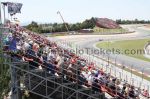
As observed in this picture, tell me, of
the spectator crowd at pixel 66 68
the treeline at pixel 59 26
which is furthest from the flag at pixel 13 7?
the treeline at pixel 59 26

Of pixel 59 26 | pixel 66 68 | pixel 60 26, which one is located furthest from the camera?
pixel 59 26

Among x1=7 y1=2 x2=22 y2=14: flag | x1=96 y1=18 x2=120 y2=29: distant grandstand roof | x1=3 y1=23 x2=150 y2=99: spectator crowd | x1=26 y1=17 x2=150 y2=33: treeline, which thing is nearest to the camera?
x1=3 y1=23 x2=150 y2=99: spectator crowd

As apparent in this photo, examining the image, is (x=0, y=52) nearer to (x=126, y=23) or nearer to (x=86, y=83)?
(x=86, y=83)

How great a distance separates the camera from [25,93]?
19.3 metres

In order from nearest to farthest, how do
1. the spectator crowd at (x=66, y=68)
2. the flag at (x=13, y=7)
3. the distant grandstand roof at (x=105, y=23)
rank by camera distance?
the spectator crowd at (x=66, y=68)
the flag at (x=13, y=7)
the distant grandstand roof at (x=105, y=23)

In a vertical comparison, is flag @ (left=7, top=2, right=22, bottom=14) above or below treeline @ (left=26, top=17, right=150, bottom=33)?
above

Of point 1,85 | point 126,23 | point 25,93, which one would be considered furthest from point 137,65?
point 126,23

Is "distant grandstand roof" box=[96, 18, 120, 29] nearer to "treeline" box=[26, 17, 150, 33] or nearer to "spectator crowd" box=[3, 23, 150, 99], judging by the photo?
"treeline" box=[26, 17, 150, 33]

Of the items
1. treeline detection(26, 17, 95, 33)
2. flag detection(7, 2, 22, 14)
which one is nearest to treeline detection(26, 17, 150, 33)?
treeline detection(26, 17, 95, 33)

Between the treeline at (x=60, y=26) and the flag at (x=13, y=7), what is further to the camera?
the treeline at (x=60, y=26)

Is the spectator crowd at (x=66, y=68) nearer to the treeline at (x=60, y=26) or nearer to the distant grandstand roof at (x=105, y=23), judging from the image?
the treeline at (x=60, y=26)

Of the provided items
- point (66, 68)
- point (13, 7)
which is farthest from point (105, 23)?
point (66, 68)

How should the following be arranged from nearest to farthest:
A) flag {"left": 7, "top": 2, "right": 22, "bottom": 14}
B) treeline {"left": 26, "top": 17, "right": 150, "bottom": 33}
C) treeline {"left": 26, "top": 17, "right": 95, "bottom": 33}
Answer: flag {"left": 7, "top": 2, "right": 22, "bottom": 14}, treeline {"left": 26, "top": 17, "right": 150, "bottom": 33}, treeline {"left": 26, "top": 17, "right": 95, "bottom": 33}

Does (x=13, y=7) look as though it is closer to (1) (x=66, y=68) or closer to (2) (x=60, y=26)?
(1) (x=66, y=68)
